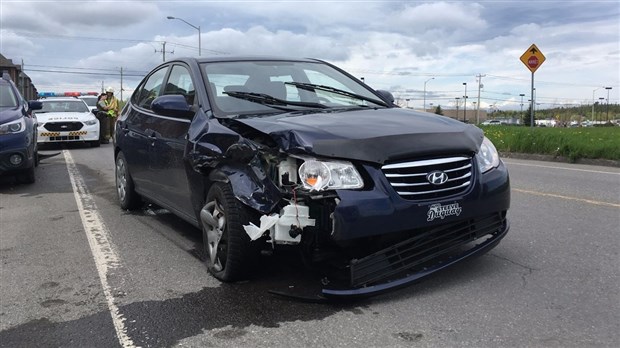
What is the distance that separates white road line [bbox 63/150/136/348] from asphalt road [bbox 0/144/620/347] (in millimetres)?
14

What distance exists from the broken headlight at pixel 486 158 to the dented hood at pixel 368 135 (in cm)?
8

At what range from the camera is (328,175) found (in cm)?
321

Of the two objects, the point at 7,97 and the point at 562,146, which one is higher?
the point at 7,97

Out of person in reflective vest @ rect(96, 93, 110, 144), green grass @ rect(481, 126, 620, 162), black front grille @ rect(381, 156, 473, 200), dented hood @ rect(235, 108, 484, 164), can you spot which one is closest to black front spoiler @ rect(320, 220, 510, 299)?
black front grille @ rect(381, 156, 473, 200)

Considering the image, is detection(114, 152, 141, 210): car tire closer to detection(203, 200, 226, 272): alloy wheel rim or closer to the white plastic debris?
detection(203, 200, 226, 272): alloy wheel rim

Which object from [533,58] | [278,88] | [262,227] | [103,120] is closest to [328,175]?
[262,227]

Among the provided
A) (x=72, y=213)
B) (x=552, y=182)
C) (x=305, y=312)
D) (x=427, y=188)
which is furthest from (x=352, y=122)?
(x=552, y=182)

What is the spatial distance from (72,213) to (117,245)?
187 centimetres

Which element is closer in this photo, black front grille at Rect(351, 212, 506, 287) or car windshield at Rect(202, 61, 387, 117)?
black front grille at Rect(351, 212, 506, 287)

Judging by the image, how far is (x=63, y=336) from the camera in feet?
10.2

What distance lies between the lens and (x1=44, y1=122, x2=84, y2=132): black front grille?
49.6 ft

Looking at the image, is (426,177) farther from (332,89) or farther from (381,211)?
(332,89)

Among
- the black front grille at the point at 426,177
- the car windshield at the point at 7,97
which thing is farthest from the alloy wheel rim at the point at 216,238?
the car windshield at the point at 7,97

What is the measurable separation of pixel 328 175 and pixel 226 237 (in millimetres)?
925
